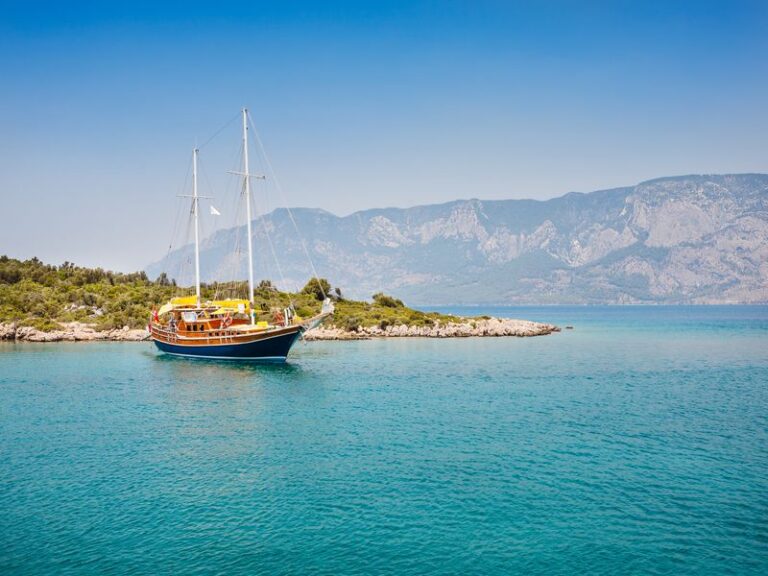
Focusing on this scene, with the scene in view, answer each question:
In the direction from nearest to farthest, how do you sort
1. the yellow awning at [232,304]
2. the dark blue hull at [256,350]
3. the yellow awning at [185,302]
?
1. the dark blue hull at [256,350]
2. the yellow awning at [232,304]
3. the yellow awning at [185,302]

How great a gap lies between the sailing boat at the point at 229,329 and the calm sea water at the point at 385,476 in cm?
1083

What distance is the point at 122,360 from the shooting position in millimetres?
58719

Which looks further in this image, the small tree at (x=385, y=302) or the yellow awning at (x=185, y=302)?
the small tree at (x=385, y=302)

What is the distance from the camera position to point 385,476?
22.2m

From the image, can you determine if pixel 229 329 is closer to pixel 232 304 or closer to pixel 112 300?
pixel 232 304

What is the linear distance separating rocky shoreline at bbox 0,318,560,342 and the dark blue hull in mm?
17744

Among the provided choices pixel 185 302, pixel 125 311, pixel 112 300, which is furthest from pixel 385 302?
pixel 185 302

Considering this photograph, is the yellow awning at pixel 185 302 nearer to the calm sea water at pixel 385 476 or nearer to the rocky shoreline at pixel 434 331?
the rocky shoreline at pixel 434 331

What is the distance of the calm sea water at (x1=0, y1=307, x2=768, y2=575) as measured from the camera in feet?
52.9

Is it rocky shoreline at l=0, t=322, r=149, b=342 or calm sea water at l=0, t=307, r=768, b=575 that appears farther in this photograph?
rocky shoreline at l=0, t=322, r=149, b=342

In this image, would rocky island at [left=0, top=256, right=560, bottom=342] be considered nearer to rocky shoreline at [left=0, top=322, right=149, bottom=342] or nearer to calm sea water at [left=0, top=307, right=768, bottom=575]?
rocky shoreline at [left=0, top=322, right=149, bottom=342]

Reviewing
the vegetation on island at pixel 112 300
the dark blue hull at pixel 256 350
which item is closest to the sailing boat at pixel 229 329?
the dark blue hull at pixel 256 350

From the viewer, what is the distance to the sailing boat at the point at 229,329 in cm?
5572

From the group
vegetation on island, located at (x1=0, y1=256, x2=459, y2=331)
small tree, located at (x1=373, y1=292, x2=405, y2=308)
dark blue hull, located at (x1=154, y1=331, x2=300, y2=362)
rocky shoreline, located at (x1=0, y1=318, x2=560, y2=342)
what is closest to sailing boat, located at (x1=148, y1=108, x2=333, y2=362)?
dark blue hull, located at (x1=154, y1=331, x2=300, y2=362)
